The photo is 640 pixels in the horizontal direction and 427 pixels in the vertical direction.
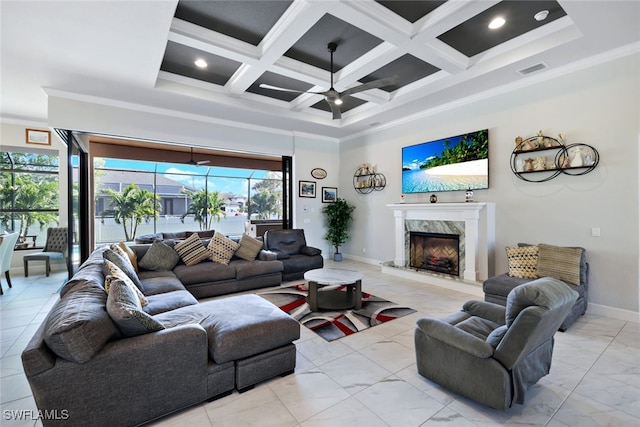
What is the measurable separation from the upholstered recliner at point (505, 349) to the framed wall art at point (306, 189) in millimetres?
5271

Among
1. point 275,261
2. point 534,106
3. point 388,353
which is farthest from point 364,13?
point 275,261

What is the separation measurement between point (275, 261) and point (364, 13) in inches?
148

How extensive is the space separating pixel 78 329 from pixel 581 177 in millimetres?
5358

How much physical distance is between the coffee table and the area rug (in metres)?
0.10

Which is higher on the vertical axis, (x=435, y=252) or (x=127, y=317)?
(x=127, y=317)

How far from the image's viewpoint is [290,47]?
3.72 metres

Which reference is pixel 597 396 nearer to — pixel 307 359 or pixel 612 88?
pixel 307 359

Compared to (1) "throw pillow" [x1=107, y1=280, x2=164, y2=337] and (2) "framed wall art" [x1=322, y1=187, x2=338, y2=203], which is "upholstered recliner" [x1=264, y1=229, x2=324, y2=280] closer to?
(2) "framed wall art" [x1=322, y1=187, x2=338, y2=203]

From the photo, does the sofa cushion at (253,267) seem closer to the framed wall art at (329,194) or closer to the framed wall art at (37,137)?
the framed wall art at (329,194)

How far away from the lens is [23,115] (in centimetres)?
577

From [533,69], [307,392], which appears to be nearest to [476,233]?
[533,69]

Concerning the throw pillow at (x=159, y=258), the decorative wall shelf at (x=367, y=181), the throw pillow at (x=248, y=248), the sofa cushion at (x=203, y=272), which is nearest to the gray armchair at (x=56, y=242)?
the throw pillow at (x=159, y=258)

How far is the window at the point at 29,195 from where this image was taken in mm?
6195

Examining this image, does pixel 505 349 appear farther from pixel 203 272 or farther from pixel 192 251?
pixel 192 251
